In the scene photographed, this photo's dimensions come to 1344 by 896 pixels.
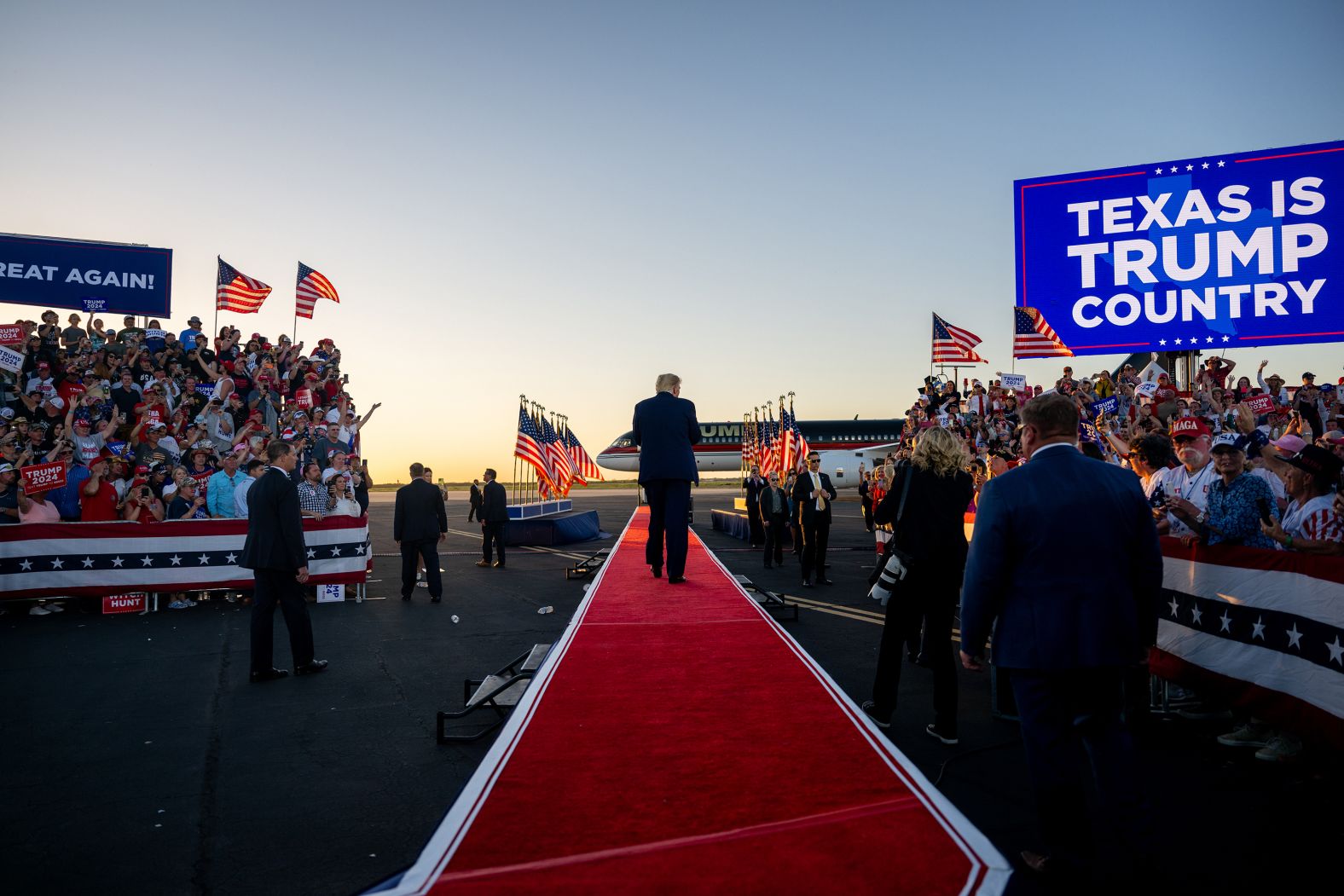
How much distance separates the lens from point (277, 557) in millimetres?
7078

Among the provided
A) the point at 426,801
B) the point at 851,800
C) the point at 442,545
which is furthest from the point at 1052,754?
the point at 442,545

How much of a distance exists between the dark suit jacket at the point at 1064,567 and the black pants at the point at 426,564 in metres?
9.75

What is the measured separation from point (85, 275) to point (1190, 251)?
963 inches

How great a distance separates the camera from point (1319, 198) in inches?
519

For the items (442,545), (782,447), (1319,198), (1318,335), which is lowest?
(442,545)

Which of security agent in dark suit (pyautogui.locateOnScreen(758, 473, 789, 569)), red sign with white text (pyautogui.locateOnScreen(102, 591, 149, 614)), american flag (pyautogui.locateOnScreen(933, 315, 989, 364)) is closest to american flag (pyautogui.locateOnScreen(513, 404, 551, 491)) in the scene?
security agent in dark suit (pyautogui.locateOnScreen(758, 473, 789, 569))

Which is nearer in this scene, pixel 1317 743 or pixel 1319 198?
pixel 1317 743

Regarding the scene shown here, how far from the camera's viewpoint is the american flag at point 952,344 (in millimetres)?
22344

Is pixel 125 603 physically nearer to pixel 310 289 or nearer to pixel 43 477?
pixel 43 477

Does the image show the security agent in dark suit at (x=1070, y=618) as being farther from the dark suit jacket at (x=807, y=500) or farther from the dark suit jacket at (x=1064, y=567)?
the dark suit jacket at (x=807, y=500)

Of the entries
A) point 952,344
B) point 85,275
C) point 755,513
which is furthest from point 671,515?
point 85,275

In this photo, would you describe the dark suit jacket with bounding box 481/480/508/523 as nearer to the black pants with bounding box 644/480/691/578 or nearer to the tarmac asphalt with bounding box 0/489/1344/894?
the tarmac asphalt with bounding box 0/489/1344/894

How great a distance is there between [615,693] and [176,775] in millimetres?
2836

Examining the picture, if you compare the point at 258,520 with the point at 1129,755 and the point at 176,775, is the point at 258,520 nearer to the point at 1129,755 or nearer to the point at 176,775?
the point at 176,775
